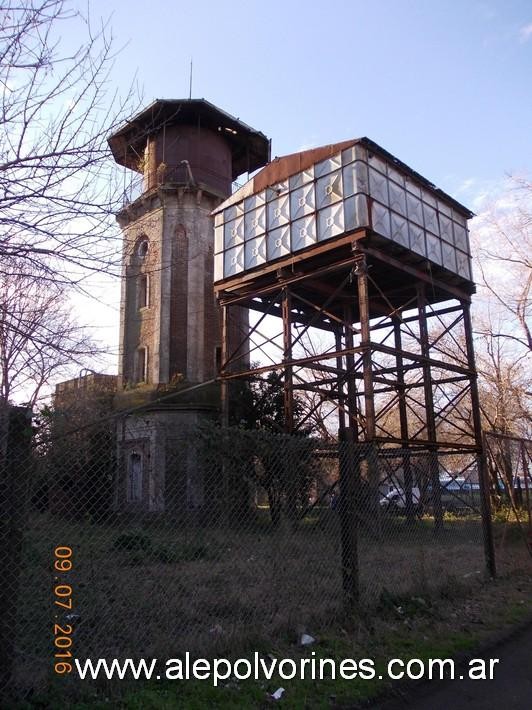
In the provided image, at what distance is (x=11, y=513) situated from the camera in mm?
3527

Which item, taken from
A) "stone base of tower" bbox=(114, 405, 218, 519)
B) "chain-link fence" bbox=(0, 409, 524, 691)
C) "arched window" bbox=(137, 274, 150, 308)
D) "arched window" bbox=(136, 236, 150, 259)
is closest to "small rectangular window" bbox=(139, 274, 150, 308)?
"arched window" bbox=(137, 274, 150, 308)

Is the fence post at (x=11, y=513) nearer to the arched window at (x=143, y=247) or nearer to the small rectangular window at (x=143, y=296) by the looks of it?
the arched window at (x=143, y=247)

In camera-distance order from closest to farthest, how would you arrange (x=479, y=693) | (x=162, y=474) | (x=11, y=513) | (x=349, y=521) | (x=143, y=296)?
(x=11, y=513) < (x=162, y=474) < (x=479, y=693) < (x=349, y=521) < (x=143, y=296)

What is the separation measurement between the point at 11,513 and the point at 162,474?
1.18m

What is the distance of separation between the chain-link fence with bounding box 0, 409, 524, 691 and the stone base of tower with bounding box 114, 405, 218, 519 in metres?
0.01

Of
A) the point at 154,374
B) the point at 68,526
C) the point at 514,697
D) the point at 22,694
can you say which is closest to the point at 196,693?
the point at 22,694

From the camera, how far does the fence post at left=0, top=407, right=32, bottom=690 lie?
339 cm

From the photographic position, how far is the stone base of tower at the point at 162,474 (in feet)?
14.0

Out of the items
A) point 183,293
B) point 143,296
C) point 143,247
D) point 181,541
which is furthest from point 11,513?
point 143,296

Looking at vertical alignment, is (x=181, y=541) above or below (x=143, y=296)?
below

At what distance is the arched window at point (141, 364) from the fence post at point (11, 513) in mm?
19626
